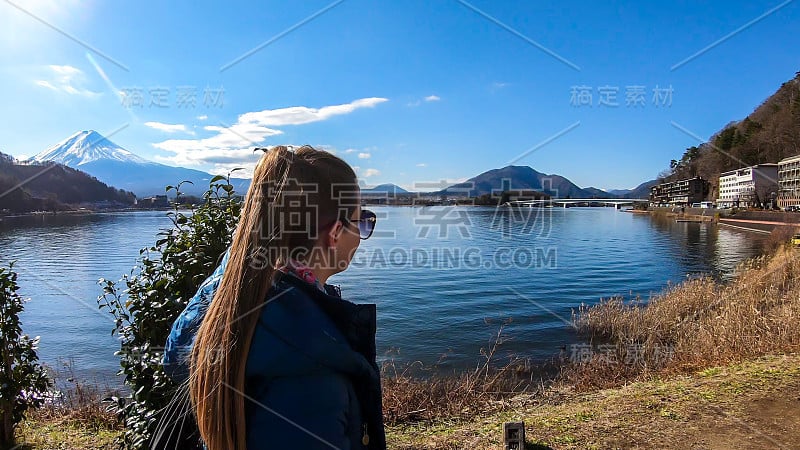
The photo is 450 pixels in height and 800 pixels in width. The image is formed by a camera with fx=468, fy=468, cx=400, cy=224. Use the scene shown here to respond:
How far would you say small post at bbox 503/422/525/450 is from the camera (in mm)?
4615

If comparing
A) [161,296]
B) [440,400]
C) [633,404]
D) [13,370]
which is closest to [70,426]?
[13,370]

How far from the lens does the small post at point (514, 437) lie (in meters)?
4.62

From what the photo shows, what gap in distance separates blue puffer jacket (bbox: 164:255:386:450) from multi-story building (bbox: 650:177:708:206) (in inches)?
5099

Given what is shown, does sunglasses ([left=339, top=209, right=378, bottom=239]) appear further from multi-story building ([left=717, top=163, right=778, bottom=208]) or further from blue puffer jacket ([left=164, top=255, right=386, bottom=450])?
multi-story building ([left=717, top=163, right=778, bottom=208])

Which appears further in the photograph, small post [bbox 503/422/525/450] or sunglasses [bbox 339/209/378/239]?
small post [bbox 503/422/525/450]

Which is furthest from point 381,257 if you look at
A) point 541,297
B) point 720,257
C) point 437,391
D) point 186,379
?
point 186,379

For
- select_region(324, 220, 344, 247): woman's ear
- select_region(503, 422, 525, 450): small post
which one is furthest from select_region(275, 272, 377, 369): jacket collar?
select_region(503, 422, 525, 450): small post

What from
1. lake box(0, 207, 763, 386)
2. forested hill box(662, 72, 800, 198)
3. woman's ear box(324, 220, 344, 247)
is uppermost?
forested hill box(662, 72, 800, 198)

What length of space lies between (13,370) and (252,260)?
5.13m

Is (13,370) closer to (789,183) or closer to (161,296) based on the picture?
(161,296)

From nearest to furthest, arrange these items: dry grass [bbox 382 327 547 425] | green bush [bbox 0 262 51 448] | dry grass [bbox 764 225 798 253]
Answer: green bush [bbox 0 262 51 448] → dry grass [bbox 382 327 547 425] → dry grass [bbox 764 225 798 253]

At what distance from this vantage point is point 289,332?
1.20m

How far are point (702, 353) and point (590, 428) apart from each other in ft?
14.9

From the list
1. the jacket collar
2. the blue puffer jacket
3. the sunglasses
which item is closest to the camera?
the blue puffer jacket
